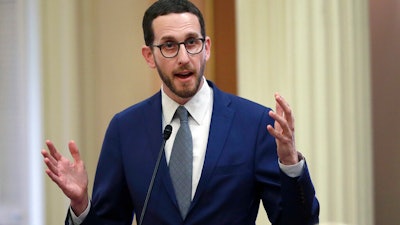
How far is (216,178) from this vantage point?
2.01 m

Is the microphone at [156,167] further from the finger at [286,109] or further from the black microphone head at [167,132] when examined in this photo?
the finger at [286,109]

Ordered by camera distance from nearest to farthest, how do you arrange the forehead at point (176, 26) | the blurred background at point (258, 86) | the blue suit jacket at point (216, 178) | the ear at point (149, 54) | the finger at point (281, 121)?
the finger at point (281, 121), the blue suit jacket at point (216, 178), the forehead at point (176, 26), the ear at point (149, 54), the blurred background at point (258, 86)

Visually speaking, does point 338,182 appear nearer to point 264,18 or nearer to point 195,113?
→ point 264,18

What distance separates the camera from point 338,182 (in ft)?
Answer: 11.4

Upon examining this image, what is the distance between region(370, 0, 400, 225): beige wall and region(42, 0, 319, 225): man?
214cm

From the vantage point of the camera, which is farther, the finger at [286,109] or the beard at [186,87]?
the beard at [186,87]

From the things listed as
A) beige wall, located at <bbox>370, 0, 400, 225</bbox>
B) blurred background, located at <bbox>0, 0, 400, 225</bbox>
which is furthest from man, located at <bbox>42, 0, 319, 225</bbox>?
beige wall, located at <bbox>370, 0, 400, 225</bbox>

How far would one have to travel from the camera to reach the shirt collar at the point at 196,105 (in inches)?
84.3

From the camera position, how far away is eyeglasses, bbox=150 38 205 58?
6.78ft

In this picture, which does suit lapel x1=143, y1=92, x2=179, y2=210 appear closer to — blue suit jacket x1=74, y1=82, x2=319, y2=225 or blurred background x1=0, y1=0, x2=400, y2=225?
blue suit jacket x1=74, y1=82, x2=319, y2=225

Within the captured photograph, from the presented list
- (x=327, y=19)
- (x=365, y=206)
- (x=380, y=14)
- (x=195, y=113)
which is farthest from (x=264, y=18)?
(x=195, y=113)

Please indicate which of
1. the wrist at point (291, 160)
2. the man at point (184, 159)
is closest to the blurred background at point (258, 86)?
the man at point (184, 159)

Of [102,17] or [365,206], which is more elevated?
[102,17]

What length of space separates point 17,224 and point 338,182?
65.8 inches
